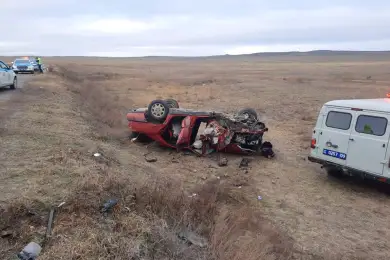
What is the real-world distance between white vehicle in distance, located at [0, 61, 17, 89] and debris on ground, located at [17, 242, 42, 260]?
1572 centimetres

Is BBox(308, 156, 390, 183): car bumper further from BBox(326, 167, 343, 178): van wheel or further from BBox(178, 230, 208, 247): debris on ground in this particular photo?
BBox(178, 230, 208, 247): debris on ground

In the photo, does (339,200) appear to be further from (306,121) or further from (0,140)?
(306,121)

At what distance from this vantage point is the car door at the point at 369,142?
843cm

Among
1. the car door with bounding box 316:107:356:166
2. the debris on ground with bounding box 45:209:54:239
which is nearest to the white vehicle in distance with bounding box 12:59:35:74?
the car door with bounding box 316:107:356:166

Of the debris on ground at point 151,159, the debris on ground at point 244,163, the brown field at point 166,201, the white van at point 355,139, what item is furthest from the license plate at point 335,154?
the debris on ground at point 151,159

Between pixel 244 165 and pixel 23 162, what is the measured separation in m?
5.80

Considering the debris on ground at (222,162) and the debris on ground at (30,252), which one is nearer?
the debris on ground at (30,252)

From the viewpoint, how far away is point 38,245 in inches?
173

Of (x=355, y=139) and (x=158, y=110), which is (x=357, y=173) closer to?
(x=355, y=139)

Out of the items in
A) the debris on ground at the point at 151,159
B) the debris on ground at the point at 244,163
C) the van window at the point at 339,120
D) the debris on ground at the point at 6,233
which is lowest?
the debris on ground at the point at 244,163

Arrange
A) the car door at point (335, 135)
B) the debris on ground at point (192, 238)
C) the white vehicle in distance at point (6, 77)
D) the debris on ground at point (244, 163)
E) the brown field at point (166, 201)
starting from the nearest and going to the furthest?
the brown field at point (166, 201), the debris on ground at point (192, 238), the car door at point (335, 135), the debris on ground at point (244, 163), the white vehicle in distance at point (6, 77)

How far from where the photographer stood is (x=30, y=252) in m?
4.26

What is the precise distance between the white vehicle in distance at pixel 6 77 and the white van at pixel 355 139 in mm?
14451

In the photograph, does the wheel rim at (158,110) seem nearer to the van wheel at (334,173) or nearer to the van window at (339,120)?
the van window at (339,120)
